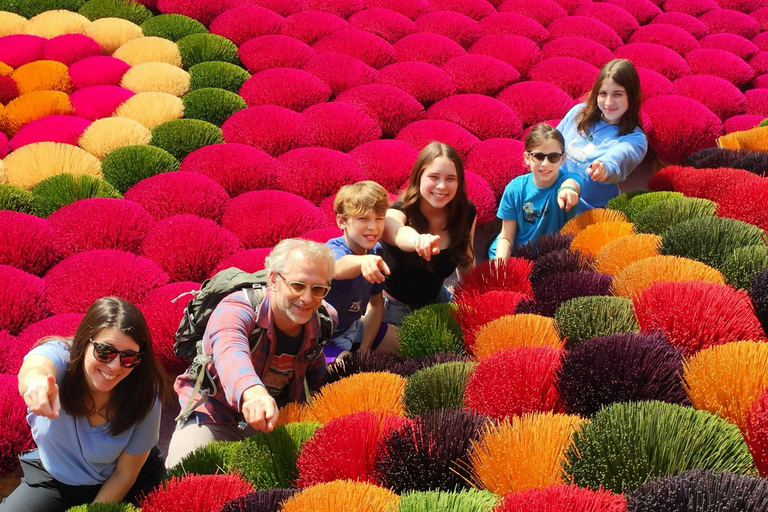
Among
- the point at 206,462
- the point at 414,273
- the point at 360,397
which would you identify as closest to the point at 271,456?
the point at 206,462

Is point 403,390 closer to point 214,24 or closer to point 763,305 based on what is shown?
point 763,305

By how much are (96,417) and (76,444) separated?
76 millimetres

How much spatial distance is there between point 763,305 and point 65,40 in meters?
3.34

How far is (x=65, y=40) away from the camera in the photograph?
12.4 feet

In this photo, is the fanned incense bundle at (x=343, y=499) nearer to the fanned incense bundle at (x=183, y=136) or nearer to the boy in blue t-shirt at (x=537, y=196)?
the boy in blue t-shirt at (x=537, y=196)

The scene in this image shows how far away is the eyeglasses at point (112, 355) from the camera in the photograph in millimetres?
1697

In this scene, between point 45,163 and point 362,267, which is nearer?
point 362,267

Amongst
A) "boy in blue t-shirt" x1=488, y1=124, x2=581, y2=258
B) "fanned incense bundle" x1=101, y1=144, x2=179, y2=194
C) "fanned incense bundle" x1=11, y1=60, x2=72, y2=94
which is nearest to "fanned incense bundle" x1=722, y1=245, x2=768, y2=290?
"boy in blue t-shirt" x1=488, y1=124, x2=581, y2=258

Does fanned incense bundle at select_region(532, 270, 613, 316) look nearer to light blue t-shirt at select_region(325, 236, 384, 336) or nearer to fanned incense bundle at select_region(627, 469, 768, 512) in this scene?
light blue t-shirt at select_region(325, 236, 384, 336)

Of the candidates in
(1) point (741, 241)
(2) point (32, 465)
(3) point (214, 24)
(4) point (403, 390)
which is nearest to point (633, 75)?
(1) point (741, 241)

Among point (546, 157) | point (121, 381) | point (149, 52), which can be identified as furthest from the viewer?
point (149, 52)

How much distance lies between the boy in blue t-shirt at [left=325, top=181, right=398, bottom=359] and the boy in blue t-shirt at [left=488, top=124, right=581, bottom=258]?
62cm

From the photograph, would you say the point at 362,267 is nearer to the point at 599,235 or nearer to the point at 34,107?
the point at 599,235

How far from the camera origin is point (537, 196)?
2.87 metres
